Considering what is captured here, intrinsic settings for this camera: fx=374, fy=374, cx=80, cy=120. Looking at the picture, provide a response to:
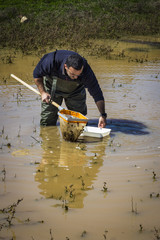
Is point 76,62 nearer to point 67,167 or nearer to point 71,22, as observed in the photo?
point 67,167

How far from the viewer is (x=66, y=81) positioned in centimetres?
616

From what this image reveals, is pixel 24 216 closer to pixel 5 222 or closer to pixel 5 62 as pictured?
pixel 5 222

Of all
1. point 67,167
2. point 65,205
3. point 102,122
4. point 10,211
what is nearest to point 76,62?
point 102,122

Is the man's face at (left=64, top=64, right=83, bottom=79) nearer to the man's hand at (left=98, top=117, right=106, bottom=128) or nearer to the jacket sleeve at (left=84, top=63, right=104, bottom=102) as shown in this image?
the jacket sleeve at (left=84, top=63, right=104, bottom=102)

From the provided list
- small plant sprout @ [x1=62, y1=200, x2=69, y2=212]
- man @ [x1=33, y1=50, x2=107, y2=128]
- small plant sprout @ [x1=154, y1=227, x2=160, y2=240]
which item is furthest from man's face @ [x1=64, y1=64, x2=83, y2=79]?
small plant sprout @ [x1=154, y1=227, x2=160, y2=240]

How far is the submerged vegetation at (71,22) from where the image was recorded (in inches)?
591

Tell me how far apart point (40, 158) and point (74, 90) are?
5.14 ft

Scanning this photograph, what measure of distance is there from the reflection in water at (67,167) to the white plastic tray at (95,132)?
17 centimetres

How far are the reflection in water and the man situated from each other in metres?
0.52

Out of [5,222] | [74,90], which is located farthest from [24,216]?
[74,90]

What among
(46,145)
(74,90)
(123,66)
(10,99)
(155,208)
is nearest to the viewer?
(155,208)

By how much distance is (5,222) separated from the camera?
3617 millimetres

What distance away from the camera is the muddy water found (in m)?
3.60

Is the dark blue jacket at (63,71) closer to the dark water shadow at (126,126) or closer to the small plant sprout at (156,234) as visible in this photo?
the dark water shadow at (126,126)
